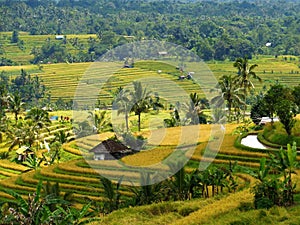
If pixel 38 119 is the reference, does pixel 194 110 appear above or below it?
above

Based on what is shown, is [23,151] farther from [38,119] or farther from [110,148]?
[110,148]

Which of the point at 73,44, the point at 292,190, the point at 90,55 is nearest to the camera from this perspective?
the point at 292,190

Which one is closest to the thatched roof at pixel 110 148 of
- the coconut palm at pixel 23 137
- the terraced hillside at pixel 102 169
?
the terraced hillside at pixel 102 169

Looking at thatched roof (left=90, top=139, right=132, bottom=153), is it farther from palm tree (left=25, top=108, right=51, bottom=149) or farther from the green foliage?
the green foliage

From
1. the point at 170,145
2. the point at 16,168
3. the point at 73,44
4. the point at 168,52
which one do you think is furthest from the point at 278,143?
the point at 73,44

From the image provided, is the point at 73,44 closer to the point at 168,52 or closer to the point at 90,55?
the point at 90,55

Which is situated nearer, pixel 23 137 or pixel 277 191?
pixel 277 191

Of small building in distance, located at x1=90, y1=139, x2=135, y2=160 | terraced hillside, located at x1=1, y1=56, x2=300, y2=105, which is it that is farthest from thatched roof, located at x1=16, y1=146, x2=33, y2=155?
terraced hillside, located at x1=1, y1=56, x2=300, y2=105

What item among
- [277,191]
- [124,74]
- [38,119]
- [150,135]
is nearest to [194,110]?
[150,135]
